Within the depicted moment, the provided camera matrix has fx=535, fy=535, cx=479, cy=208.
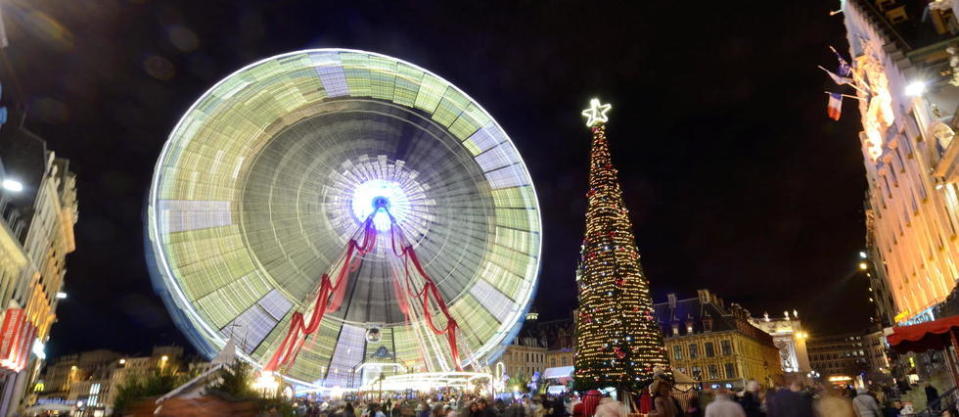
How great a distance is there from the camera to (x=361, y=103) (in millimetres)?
27156

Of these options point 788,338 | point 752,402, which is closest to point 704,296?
point 788,338

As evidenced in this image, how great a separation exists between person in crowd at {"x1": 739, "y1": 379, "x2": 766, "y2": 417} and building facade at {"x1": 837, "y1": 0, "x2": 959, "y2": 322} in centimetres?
996

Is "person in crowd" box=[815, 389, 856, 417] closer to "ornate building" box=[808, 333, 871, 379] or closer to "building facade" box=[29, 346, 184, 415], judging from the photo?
"building facade" box=[29, 346, 184, 415]

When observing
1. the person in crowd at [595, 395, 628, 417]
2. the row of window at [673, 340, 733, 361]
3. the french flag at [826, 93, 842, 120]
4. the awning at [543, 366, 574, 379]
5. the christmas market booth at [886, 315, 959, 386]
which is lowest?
the person in crowd at [595, 395, 628, 417]

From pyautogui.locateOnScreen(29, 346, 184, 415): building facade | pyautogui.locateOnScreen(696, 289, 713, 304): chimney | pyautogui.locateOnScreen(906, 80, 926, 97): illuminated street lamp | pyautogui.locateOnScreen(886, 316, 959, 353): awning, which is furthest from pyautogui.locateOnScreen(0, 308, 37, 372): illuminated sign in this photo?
pyautogui.locateOnScreen(29, 346, 184, 415): building facade

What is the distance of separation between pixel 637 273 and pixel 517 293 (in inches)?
279

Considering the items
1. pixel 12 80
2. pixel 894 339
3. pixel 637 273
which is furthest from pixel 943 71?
pixel 12 80

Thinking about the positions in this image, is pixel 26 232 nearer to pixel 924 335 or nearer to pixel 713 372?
pixel 924 335

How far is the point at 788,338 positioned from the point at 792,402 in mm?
88477

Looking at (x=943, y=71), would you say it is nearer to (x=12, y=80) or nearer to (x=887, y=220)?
(x=887, y=220)

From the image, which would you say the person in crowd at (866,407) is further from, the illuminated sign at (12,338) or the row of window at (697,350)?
the row of window at (697,350)

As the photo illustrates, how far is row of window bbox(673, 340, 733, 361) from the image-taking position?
186ft

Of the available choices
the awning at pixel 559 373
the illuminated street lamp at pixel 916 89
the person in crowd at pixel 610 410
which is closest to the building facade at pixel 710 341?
the awning at pixel 559 373

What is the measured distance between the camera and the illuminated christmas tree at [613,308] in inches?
875
